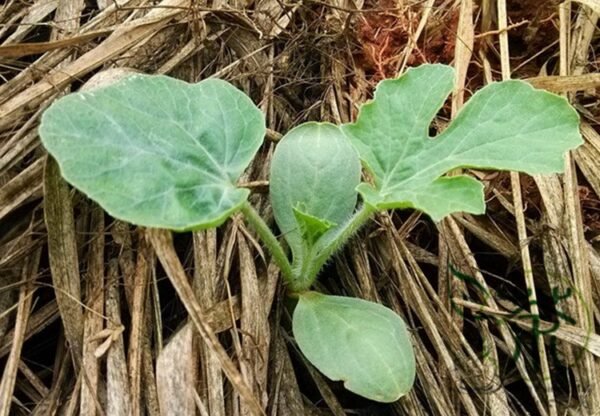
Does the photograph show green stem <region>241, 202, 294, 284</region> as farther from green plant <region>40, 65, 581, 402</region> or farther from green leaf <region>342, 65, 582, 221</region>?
green leaf <region>342, 65, 582, 221</region>

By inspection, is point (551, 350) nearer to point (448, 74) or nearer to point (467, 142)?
point (467, 142)

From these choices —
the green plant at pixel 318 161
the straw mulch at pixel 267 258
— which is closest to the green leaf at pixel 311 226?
the green plant at pixel 318 161

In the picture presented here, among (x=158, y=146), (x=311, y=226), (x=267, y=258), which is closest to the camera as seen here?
(x=158, y=146)

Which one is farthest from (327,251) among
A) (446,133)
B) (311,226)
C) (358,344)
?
(446,133)

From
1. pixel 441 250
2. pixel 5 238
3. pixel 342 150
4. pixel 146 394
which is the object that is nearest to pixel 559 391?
pixel 441 250

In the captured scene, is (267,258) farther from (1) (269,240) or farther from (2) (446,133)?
(2) (446,133)

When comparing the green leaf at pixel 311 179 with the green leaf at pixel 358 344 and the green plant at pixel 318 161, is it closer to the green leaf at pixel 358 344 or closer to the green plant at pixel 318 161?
the green plant at pixel 318 161

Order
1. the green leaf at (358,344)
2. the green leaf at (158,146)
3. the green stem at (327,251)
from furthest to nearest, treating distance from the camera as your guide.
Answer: the green stem at (327,251)
the green leaf at (358,344)
the green leaf at (158,146)
